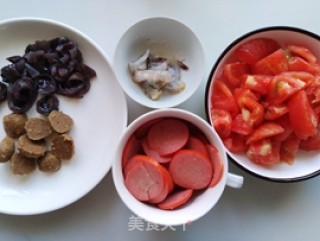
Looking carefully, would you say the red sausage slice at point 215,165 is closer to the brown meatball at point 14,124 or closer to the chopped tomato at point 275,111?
the chopped tomato at point 275,111

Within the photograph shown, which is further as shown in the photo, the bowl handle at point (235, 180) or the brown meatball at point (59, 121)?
the brown meatball at point (59, 121)

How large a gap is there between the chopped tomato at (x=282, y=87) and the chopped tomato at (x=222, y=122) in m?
0.10

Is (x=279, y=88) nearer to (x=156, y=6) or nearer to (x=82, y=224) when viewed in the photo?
(x=156, y=6)

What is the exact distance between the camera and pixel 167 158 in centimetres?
87

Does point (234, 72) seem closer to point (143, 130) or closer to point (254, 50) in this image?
point (254, 50)

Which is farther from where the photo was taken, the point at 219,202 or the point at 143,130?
the point at 219,202

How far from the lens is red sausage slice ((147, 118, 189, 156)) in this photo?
0.86m

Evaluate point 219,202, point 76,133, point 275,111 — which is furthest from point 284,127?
point 76,133

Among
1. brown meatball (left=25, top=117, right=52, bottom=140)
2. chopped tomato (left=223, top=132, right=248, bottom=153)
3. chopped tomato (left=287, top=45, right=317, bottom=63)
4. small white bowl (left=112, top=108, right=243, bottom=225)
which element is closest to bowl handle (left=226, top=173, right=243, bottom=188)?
small white bowl (left=112, top=108, right=243, bottom=225)

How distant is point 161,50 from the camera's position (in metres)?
1.00

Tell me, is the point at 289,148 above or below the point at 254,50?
below

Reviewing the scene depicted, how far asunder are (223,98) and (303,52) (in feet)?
0.68

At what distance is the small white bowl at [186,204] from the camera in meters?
0.82

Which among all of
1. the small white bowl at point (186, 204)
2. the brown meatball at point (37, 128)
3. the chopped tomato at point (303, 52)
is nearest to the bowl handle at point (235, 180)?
the small white bowl at point (186, 204)
